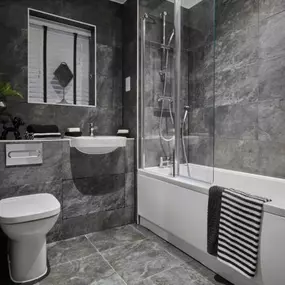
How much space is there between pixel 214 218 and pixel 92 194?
4.03ft

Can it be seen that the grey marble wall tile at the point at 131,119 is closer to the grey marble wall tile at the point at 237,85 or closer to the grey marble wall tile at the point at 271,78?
the grey marble wall tile at the point at 237,85

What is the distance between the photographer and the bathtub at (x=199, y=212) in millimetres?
1232

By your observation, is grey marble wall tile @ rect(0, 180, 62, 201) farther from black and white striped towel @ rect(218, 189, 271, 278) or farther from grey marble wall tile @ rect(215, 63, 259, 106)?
grey marble wall tile @ rect(215, 63, 259, 106)

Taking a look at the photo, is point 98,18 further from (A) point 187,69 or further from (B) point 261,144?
(B) point 261,144

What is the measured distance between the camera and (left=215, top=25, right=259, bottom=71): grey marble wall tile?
2186mm

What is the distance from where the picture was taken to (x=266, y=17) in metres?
2.06

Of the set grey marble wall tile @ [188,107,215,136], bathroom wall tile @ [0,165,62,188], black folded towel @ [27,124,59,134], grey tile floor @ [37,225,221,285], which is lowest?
grey tile floor @ [37,225,221,285]

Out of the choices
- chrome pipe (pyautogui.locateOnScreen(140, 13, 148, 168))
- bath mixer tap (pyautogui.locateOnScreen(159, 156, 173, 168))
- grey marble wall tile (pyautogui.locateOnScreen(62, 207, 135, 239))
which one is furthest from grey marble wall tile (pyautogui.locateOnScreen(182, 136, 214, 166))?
grey marble wall tile (pyautogui.locateOnScreen(62, 207, 135, 239))

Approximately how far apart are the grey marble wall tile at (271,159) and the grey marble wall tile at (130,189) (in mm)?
1271

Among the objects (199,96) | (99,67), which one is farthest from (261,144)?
(99,67)

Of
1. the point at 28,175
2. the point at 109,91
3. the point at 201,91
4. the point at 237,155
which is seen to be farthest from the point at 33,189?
the point at 237,155

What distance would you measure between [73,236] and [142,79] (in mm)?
1729

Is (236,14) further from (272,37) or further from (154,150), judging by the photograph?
(154,150)

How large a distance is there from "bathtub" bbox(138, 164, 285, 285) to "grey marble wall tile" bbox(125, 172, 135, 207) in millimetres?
104
